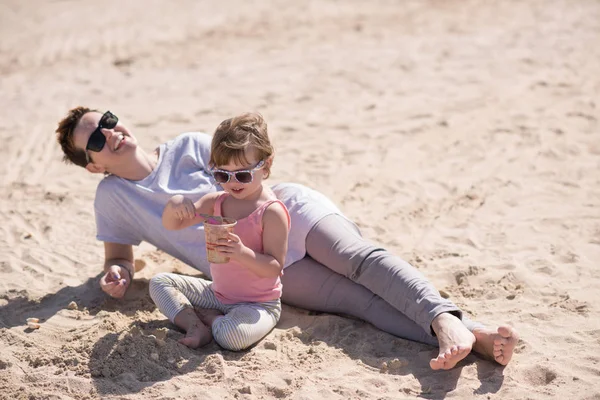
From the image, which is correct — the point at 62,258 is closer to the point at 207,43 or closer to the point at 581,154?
the point at 581,154

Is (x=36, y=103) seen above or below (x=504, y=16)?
below

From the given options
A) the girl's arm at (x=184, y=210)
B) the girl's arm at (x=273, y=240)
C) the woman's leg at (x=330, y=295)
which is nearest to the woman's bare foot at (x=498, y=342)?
the woman's leg at (x=330, y=295)

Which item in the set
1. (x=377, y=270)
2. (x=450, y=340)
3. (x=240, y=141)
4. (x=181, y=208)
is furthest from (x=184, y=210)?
(x=450, y=340)

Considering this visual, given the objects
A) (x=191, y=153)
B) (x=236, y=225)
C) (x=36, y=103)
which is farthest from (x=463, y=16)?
(x=236, y=225)

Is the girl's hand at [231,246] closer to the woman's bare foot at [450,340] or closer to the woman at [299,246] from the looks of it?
the woman at [299,246]

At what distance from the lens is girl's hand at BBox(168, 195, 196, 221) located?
12.7ft

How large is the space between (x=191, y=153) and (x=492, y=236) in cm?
223

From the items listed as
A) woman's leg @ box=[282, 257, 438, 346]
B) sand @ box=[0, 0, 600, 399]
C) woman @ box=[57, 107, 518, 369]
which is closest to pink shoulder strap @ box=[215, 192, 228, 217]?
woman @ box=[57, 107, 518, 369]

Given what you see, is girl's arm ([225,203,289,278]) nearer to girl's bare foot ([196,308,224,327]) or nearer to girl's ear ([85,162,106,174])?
girl's bare foot ([196,308,224,327])

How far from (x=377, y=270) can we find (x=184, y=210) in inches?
44.0

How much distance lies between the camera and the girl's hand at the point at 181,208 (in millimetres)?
3867

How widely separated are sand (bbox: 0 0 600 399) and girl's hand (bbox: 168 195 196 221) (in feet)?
2.33

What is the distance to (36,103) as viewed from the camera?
8.21 metres

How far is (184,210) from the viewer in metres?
3.87
